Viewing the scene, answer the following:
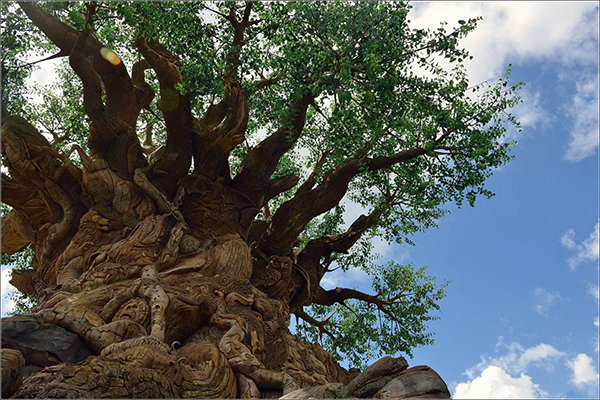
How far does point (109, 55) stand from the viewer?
1023 centimetres

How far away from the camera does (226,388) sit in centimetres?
641

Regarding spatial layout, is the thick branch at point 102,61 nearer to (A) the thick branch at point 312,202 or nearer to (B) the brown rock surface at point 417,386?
(A) the thick branch at point 312,202

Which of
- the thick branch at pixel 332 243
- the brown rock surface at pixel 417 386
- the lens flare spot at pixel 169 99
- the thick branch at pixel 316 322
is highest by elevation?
the lens flare spot at pixel 169 99

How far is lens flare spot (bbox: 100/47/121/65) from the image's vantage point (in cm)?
1013

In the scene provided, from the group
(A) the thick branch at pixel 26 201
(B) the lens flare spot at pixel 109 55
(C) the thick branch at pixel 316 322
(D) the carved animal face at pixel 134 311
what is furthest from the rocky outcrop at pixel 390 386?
(C) the thick branch at pixel 316 322

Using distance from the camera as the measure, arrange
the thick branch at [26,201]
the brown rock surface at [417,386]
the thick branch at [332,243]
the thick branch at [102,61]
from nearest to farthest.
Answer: the brown rock surface at [417,386] → the thick branch at [102,61] → the thick branch at [26,201] → the thick branch at [332,243]

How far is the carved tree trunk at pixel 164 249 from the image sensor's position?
6.46 m

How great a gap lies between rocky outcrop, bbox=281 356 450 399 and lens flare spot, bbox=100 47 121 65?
767cm

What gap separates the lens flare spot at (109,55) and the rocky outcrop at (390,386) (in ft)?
25.2

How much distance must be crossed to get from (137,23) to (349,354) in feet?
33.6

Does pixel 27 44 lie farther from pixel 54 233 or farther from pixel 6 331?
pixel 6 331

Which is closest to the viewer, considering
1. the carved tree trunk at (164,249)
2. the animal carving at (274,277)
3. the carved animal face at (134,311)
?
the carved tree trunk at (164,249)

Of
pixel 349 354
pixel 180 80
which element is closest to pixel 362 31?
pixel 180 80

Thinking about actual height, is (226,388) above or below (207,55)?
below
